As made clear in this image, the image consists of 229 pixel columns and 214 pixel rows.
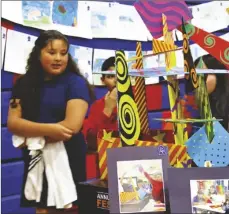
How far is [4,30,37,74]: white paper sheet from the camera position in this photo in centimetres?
192

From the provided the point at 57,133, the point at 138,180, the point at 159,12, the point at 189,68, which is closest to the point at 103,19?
the point at 57,133

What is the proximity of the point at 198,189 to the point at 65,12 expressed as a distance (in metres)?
1.41

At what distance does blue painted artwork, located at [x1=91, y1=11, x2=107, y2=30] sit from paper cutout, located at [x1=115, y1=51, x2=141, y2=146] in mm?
1089

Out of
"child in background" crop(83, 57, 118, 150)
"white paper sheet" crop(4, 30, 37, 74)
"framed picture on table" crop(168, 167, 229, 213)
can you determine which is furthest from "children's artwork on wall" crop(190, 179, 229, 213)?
"white paper sheet" crop(4, 30, 37, 74)

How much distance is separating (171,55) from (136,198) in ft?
1.61

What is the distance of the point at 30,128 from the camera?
5.93ft

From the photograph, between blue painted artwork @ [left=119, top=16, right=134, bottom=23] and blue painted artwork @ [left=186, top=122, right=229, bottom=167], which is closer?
blue painted artwork @ [left=186, top=122, right=229, bottom=167]

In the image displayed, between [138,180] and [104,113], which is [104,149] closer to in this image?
[138,180]

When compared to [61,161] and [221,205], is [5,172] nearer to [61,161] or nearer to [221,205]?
[61,161]

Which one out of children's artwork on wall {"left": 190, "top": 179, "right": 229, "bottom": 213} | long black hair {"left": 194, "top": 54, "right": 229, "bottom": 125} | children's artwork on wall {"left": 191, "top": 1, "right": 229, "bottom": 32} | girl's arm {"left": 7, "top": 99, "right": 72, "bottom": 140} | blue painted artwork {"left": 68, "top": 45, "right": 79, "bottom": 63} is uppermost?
children's artwork on wall {"left": 191, "top": 1, "right": 229, "bottom": 32}

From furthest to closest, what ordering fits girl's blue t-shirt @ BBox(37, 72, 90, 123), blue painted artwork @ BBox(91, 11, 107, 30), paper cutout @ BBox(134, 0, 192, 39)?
blue painted artwork @ BBox(91, 11, 107, 30) → girl's blue t-shirt @ BBox(37, 72, 90, 123) → paper cutout @ BBox(134, 0, 192, 39)

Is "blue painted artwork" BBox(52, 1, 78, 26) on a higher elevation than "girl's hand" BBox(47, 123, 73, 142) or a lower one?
higher

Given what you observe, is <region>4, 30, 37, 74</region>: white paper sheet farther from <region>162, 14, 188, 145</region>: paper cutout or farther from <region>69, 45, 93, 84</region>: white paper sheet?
<region>162, 14, 188, 145</region>: paper cutout

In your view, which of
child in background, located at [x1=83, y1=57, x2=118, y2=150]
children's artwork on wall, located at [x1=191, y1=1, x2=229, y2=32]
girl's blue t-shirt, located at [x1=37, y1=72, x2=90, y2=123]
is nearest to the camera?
girl's blue t-shirt, located at [x1=37, y1=72, x2=90, y2=123]
